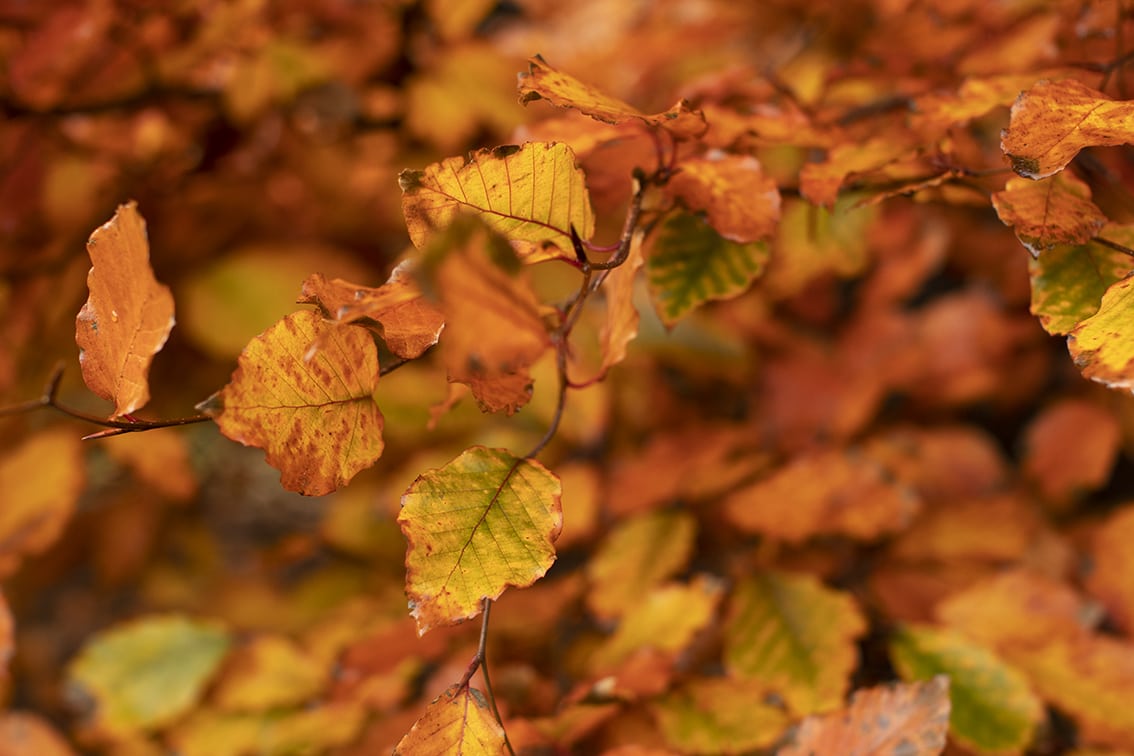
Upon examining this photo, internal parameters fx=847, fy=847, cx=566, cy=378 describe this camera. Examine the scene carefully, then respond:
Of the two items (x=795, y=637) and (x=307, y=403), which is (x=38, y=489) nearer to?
(x=307, y=403)

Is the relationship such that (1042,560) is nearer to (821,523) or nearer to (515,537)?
(821,523)

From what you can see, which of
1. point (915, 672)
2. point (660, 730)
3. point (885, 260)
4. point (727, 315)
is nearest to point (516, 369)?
point (660, 730)

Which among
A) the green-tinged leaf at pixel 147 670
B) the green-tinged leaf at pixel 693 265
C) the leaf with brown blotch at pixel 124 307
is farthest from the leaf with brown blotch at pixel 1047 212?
the green-tinged leaf at pixel 147 670

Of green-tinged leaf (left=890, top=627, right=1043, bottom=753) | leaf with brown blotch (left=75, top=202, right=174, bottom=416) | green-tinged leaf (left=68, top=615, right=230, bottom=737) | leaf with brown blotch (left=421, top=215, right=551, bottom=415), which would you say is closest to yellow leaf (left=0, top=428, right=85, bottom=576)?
green-tinged leaf (left=68, top=615, right=230, bottom=737)

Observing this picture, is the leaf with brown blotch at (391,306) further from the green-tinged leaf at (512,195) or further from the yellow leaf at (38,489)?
the yellow leaf at (38,489)

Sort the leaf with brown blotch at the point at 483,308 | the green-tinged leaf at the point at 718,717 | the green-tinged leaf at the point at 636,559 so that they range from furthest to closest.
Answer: the green-tinged leaf at the point at 636,559 < the green-tinged leaf at the point at 718,717 < the leaf with brown blotch at the point at 483,308

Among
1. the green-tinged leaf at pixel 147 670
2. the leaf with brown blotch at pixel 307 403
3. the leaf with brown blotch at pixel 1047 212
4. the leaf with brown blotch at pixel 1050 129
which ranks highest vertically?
the leaf with brown blotch at pixel 1050 129
